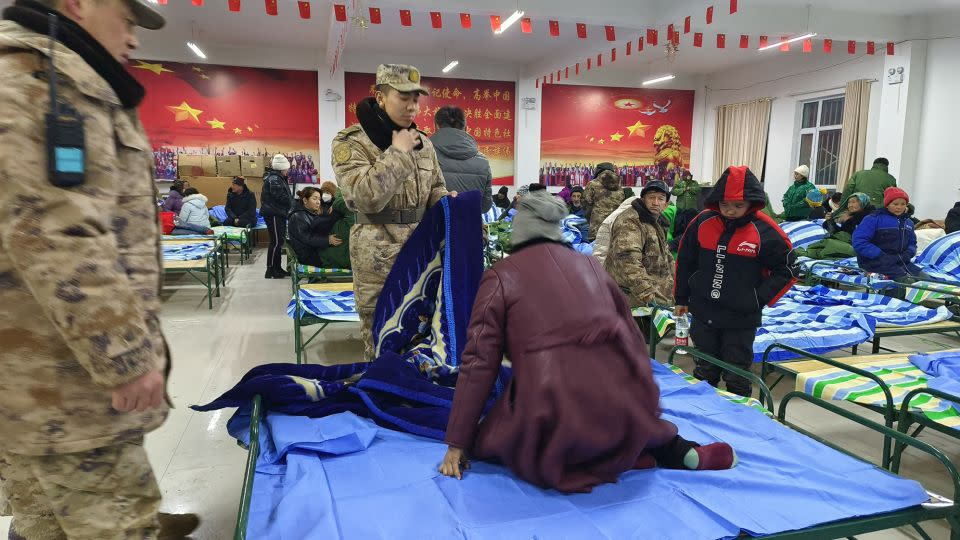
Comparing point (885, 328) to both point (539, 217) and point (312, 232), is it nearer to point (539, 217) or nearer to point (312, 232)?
point (539, 217)

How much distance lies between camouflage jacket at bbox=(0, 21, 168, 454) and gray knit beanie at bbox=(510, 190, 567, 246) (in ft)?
3.22

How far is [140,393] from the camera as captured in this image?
1213mm

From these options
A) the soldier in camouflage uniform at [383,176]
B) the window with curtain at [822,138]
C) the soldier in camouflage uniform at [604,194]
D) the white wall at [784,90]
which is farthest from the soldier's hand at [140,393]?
the window with curtain at [822,138]

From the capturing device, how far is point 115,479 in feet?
4.23

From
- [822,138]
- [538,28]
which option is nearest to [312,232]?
[538,28]

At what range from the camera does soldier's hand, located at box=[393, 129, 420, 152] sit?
2535mm

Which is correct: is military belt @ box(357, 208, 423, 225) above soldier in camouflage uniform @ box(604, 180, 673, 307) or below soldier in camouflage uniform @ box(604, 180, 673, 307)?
above

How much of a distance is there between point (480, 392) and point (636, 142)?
14.1 m

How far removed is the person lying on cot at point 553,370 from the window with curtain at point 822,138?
11.6m

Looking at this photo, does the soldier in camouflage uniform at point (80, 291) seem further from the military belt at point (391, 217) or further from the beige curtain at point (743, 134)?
the beige curtain at point (743, 134)

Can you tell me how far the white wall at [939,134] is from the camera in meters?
8.92

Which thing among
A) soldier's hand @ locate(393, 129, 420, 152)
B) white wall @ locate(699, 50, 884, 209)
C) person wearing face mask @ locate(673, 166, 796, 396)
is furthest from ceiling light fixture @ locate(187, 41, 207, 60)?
white wall @ locate(699, 50, 884, 209)

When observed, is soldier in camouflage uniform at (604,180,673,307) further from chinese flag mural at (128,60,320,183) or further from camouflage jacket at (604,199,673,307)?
chinese flag mural at (128,60,320,183)

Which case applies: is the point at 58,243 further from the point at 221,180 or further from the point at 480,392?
the point at 221,180
